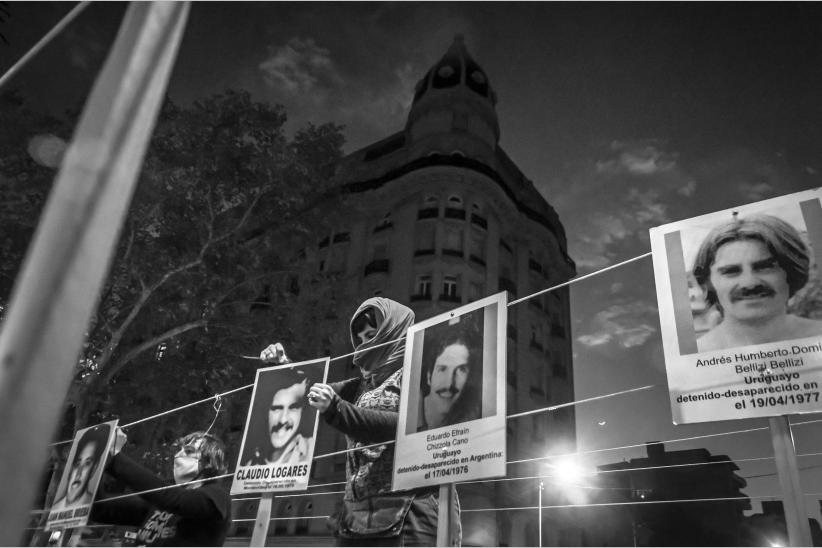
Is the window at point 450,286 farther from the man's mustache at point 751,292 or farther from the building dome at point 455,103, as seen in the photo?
the man's mustache at point 751,292

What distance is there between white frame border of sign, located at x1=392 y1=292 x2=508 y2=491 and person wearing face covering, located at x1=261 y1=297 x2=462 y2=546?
0.12 meters

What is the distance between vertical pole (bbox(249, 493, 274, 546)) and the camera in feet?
9.36

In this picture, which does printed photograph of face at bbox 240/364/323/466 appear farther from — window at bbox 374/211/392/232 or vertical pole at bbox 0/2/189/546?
window at bbox 374/211/392/232

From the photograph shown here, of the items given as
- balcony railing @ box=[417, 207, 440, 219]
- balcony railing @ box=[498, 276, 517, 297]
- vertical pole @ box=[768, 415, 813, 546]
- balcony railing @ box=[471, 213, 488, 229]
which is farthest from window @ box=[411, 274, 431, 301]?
vertical pole @ box=[768, 415, 813, 546]

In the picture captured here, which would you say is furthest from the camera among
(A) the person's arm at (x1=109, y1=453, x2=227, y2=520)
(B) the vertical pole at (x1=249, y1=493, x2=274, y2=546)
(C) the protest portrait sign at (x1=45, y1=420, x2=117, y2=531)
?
(C) the protest portrait sign at (x1=45, y1=420, x2=117, y2=531)

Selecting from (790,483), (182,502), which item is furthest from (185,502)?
(790,483)

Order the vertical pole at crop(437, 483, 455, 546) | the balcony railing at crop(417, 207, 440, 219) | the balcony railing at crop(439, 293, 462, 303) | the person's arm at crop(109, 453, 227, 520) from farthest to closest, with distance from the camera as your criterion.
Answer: the balcony railing at crop(417, 207, 440, 219) → the balcony railing at crop(439, 293, 462, 303) → the person's arm at crop(109, 453, 227, 520) → the vertical pole at crop(437, 483, 455, 546)

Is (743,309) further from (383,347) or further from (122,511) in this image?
(122,511)

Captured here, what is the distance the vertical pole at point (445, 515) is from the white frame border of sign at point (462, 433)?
43mm

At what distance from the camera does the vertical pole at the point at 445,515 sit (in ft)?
7.35

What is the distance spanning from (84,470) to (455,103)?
1014 inches

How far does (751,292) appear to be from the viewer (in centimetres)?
217

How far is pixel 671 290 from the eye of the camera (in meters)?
2.33

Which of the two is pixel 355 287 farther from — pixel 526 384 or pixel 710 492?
pixel 710 492
